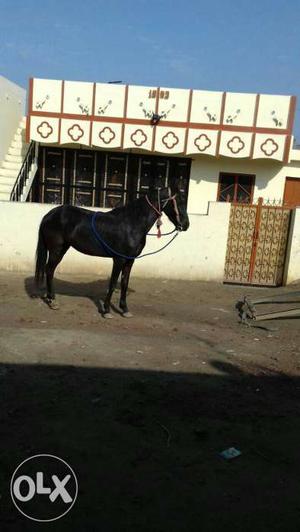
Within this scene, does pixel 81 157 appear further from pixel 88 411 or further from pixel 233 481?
pixel 233 481

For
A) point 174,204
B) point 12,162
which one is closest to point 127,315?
point 174,204

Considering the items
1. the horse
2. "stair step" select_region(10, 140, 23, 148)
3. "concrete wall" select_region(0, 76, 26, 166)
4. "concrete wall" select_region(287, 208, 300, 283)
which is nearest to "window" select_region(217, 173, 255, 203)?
"concrete wall" select_region(287, 208, 300, 283)

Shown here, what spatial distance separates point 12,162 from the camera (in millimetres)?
13430

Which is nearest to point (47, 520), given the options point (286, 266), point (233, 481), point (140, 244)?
point (233, 481)

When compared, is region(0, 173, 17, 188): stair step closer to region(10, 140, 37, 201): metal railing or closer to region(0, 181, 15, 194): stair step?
region(0, 181, 15, 194): stair step

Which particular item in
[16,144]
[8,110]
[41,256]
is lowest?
[41,256]

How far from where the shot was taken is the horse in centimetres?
681

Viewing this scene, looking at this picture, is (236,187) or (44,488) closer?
(44,488)

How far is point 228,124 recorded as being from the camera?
39.8 feet

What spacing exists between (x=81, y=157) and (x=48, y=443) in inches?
441

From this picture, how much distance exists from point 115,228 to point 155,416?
3.65 metres

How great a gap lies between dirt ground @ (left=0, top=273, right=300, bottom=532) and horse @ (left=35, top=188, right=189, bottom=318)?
0.86 metres

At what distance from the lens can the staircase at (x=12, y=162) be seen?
40.2 feet

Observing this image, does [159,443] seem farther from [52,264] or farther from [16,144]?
[16,144]
